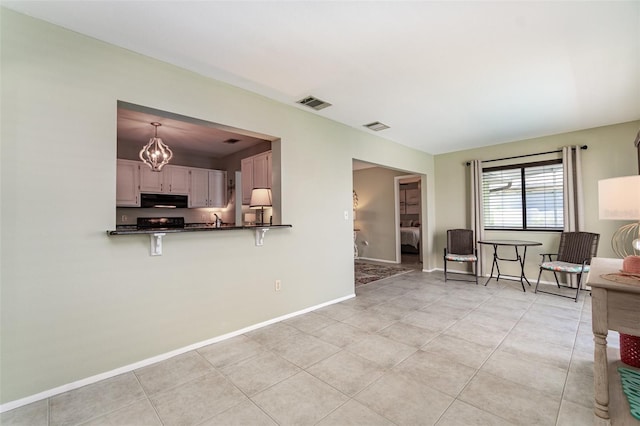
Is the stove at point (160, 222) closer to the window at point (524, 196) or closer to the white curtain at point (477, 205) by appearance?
the white curtain at point (477, 205)

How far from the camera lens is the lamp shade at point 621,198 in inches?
70.2

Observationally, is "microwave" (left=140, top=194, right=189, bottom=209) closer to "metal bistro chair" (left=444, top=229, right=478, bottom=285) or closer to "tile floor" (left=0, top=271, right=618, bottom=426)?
"tile floor" (left=0, top=271, right=618, bottom=426)

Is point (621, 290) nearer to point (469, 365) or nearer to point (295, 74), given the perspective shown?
point (469, 365)

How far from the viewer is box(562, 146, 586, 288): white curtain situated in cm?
442

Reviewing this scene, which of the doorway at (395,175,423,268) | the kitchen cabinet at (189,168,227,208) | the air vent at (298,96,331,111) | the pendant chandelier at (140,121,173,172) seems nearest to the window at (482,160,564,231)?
the doorway at (395,175,423,268)

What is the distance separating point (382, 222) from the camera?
726 centimetres

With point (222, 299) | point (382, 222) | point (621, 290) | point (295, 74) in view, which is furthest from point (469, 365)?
point (382, 222)

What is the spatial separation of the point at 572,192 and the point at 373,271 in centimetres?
360

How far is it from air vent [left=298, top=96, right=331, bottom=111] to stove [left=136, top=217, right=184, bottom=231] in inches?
143

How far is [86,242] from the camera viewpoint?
6.83 feet

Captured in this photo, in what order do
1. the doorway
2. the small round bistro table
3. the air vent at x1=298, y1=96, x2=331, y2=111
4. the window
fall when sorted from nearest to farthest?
the air vent at x1=298, y1=96, x2=331, y2=111 < the small round bistro table < the window < the doorway

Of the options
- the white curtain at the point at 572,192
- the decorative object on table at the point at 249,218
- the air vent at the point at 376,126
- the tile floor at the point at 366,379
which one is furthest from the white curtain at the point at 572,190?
the decorative object on table at the point at 249,218

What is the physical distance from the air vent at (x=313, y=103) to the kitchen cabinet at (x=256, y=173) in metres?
1.25

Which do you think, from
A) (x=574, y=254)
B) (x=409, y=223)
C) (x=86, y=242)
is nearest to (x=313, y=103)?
(x=86, y=242)
